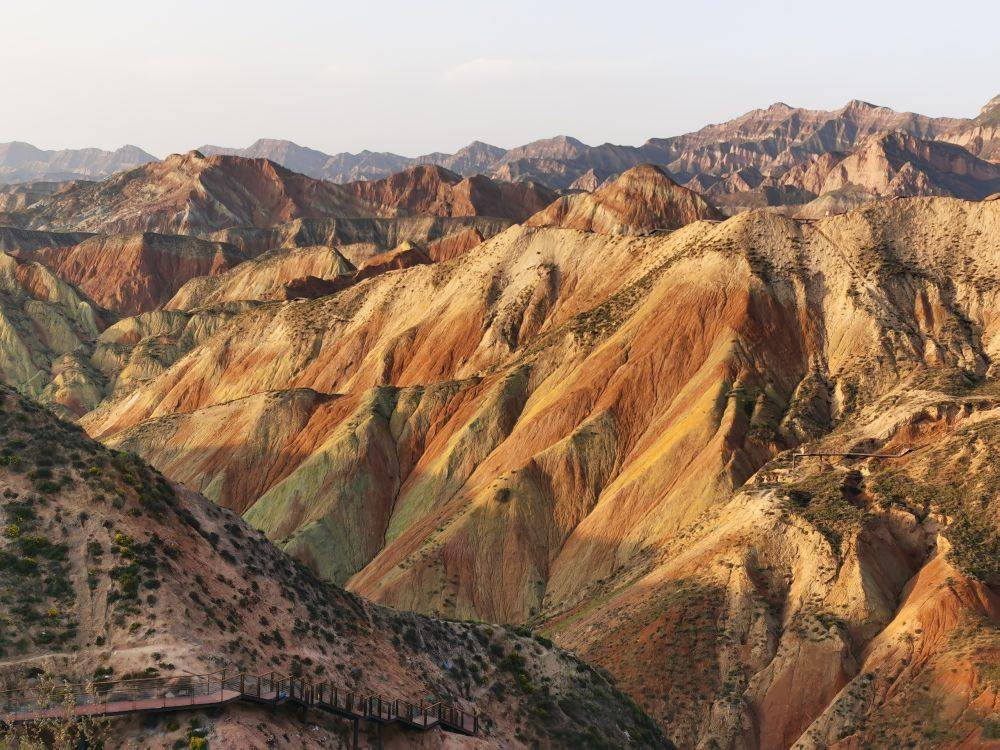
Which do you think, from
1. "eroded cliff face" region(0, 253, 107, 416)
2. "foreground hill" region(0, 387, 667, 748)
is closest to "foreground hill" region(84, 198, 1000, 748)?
"foreground hill" region(0, 387, 667, 748)

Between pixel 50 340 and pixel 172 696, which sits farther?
pixel 50 340

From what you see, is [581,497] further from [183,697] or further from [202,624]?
[183,697]

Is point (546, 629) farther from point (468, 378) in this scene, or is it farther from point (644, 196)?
point (644, 196)

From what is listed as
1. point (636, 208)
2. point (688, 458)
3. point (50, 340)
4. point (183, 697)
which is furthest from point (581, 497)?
point (50, 340)

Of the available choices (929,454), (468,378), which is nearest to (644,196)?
(468,378)

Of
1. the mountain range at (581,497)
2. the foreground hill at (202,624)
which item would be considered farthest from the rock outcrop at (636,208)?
the foreground hill at (202,624)

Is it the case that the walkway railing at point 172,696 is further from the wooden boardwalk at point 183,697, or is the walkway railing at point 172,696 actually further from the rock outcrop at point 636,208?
the rock outcrop at point 636,208
